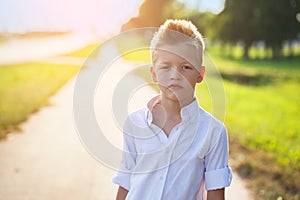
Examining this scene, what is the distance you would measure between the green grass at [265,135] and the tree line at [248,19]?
739 cm

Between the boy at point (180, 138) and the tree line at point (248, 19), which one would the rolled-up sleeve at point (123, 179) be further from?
the tree line at point (248, 19)

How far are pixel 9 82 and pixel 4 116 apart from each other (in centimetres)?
473

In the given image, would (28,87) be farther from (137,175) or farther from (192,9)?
(192,9)

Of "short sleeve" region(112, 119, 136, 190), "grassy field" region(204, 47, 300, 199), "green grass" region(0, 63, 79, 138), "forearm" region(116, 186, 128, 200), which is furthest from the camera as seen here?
"green grass" region(0, 63, 79, 138)

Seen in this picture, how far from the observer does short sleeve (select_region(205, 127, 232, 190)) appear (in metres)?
1.92

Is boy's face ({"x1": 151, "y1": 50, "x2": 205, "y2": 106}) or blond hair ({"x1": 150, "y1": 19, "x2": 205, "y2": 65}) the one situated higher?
blond hair ({"x1": 150, "y1": 19, "x2": 205, "y2": 65})

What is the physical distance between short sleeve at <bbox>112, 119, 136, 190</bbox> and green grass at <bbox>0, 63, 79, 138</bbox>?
188 inches

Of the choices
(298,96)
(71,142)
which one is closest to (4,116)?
(71,142)

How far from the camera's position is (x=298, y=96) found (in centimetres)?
1359

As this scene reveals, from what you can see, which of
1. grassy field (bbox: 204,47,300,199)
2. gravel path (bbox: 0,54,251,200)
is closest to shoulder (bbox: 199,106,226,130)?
gravel path (bbox: 0,54,251,200)

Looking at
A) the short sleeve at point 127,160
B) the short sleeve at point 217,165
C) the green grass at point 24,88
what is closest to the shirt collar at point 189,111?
the short sleeve at point 217,165

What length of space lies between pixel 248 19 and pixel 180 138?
2306 centimetres

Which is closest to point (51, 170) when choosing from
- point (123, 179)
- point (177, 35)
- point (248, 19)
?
point (123, 179)

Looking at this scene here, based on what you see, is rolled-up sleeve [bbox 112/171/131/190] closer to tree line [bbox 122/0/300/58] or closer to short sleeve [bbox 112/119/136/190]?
short sleeve [bbox 112/119/136/190]
